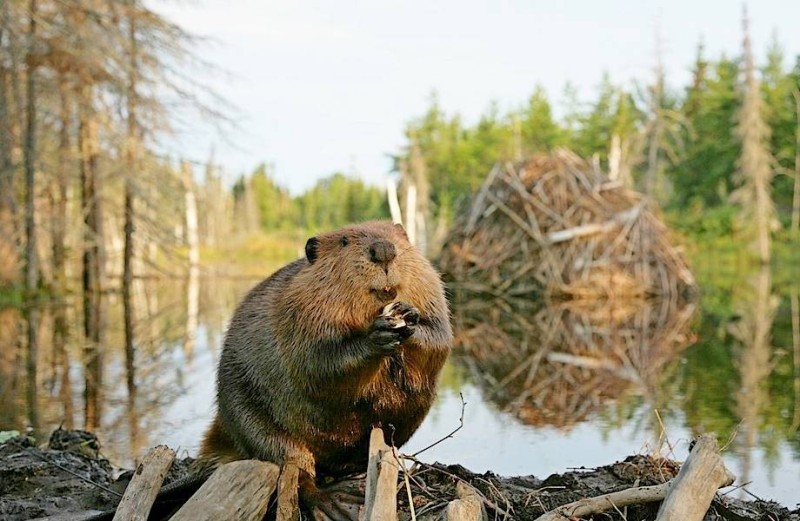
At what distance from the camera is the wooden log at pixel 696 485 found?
3.11 m

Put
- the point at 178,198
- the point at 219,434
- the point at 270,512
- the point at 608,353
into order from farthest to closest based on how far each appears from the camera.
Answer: the point at 178,198 < the point at 608,353 < the point at 219,434 < the point at 270,512

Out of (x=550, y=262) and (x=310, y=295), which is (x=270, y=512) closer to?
(x=310, y=295)

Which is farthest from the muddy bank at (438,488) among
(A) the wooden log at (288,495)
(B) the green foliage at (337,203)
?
(B) the green foliage at (337,203)

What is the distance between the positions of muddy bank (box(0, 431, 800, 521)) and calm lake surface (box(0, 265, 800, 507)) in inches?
7.5

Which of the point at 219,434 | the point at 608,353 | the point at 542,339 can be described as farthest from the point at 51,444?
the point at 542,339

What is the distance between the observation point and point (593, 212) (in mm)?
19188

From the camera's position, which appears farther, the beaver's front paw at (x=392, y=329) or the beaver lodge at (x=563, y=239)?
the beaver lodge at (x=563, y=239)

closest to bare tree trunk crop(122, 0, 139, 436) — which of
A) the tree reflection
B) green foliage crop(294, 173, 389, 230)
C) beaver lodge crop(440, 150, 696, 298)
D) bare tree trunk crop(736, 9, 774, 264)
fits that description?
beaver lodge crop(440, 150, 696, 298)

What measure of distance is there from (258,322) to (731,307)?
15763 mm

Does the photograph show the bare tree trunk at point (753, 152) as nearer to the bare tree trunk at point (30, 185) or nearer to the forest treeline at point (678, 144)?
the forest treeline at point (678, 144)

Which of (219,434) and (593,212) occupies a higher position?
(593,212)

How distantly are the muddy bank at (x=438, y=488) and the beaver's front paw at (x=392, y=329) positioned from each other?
0.65 meters

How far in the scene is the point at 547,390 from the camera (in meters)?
8.35

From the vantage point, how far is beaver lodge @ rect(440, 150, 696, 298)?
1889 cm
